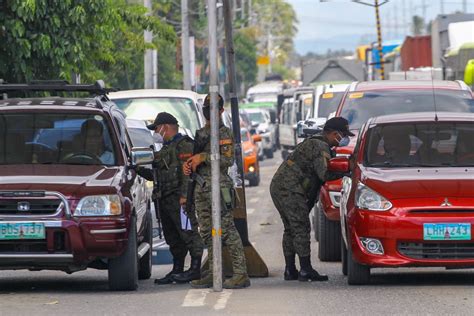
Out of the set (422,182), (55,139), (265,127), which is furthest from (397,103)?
(265,127)

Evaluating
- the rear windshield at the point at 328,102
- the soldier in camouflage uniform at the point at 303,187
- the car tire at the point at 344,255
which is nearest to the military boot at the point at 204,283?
the soldier in camouflage uniform at the point at 303,187

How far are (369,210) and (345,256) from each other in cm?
151

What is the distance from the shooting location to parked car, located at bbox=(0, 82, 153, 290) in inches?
499

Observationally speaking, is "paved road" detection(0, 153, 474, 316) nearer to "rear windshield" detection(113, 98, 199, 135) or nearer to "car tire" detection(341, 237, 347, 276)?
"car tire" detection(341, 237, 347, 276)

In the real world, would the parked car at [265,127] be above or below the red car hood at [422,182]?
below

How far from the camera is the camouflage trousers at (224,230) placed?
13.4 metres

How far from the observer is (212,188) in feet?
42.7

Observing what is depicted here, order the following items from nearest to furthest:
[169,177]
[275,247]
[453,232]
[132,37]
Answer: [453,232] → [169,177] → [275,247] → [132,37]

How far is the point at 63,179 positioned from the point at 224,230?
1539 millimetres

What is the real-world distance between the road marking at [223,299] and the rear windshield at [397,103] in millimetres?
5326

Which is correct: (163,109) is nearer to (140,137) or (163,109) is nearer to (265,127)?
(140,137)

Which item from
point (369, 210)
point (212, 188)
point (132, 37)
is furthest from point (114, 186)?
point (132, 37)

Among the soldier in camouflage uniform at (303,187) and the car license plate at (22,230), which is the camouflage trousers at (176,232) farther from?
the car license plate at (22,230)

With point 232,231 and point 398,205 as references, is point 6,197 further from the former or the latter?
point 398,205
